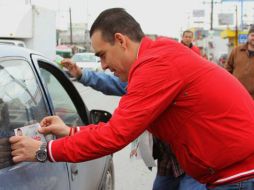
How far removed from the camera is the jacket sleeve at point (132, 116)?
90.5 inches

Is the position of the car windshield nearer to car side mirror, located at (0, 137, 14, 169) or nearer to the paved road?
the paved road

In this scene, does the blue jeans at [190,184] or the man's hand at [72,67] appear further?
the man's hand at [72,67]

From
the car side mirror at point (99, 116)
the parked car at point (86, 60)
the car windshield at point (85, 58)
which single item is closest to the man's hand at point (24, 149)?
the car side mirror at point (99, 116)

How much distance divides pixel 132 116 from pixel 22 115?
0.73m

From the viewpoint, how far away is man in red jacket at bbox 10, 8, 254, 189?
2.31 meters

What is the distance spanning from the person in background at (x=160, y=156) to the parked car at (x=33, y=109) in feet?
0.68

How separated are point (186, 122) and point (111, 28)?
22.3 inches

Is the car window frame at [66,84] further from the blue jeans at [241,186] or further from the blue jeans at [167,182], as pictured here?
the blue jeans at [241,186]

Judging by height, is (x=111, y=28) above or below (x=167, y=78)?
above

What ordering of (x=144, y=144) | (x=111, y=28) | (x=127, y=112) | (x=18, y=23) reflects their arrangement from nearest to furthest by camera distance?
(x=127, y=112), (x=111, y=28), (x=144, y=144), (x=18, y=23)

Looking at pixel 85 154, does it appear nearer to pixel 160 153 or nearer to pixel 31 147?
pixel 31 147

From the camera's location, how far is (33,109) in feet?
9.53

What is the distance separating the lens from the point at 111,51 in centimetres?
249

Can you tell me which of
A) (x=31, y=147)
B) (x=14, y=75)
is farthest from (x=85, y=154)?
(x=14, y=75)
